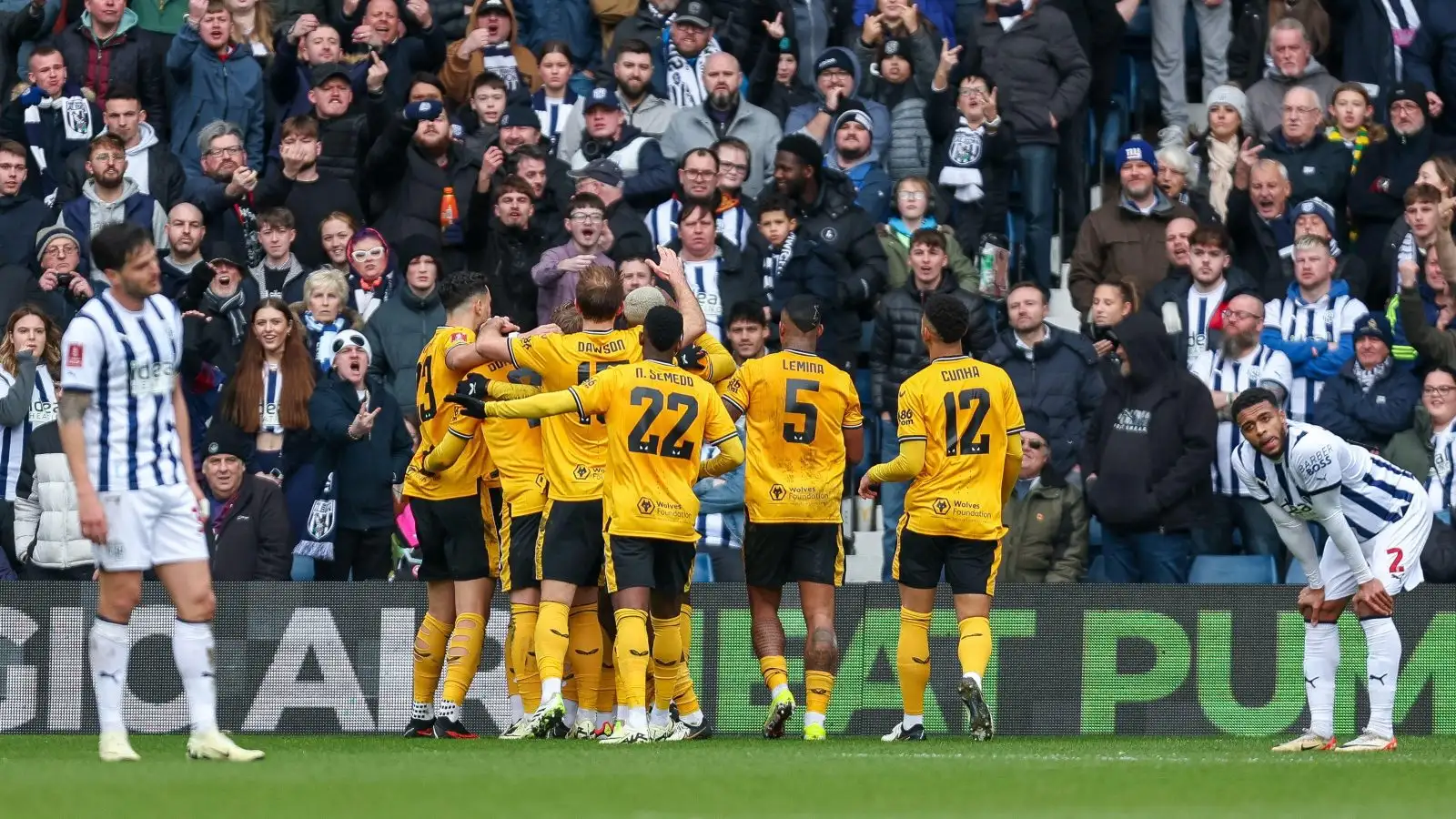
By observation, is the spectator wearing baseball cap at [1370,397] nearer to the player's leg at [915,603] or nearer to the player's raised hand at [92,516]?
the player's leg at [915,603]

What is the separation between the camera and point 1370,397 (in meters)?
15.5

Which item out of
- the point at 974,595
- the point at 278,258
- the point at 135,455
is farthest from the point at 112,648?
the point at 278,258

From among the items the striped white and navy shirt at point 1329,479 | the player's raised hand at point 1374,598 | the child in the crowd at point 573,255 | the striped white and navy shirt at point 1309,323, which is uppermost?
the child in the crowd at point 573,255

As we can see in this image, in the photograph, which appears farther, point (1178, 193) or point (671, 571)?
point (1178, 193)

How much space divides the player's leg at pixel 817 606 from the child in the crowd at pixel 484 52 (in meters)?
6.70

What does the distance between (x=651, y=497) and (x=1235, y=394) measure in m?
5.49

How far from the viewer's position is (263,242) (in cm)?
1673

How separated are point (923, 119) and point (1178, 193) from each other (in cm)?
202

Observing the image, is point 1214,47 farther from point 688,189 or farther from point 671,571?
point 671,571

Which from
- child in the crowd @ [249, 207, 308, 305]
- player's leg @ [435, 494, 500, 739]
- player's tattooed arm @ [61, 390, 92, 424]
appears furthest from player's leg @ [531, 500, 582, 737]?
child in the crowd @ [249, 207, 308, 305]

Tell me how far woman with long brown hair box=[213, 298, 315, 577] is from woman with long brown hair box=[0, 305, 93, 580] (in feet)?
3.71

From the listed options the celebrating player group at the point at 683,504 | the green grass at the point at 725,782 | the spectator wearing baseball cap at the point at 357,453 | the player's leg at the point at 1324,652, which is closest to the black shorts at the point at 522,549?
the celebrating player group at the point at 683,504

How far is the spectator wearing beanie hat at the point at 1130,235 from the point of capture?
17.1 meters

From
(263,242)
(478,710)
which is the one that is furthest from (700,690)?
(263,242)
